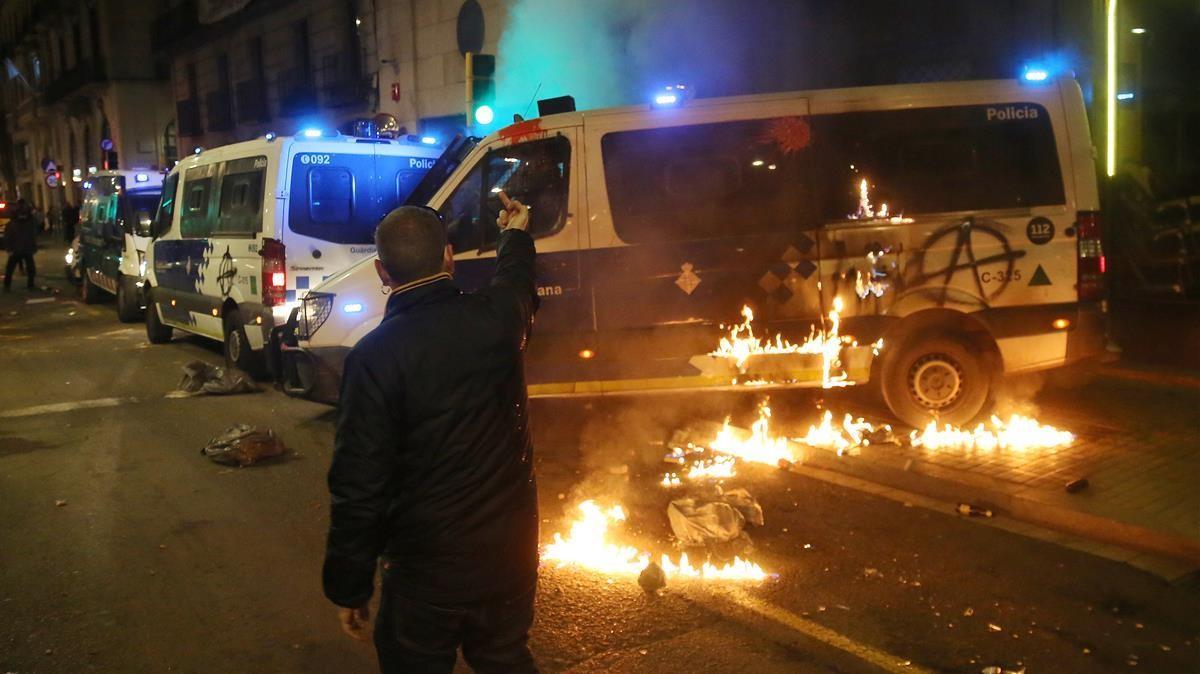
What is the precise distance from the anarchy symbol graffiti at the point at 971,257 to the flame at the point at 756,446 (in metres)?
1.45

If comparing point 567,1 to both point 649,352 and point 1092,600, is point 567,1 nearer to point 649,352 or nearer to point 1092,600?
point 649,352

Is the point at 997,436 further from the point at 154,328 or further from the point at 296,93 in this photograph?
the point at 296,93

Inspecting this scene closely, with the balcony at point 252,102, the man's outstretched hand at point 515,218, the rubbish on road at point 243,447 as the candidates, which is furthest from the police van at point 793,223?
the balcony at point 252,102

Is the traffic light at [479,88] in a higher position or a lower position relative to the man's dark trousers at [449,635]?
higher

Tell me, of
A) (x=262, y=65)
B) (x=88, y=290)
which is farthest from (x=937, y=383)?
(x=262, y=65)

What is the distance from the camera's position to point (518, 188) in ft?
21.0

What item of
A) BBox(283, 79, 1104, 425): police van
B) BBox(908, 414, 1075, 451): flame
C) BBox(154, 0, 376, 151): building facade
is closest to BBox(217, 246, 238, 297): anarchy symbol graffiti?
BBox(283, 79, 1104, 425): police van

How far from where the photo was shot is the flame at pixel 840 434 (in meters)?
6.29

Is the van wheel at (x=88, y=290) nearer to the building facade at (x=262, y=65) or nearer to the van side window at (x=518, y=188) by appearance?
the building facade at (x=262, y=65)

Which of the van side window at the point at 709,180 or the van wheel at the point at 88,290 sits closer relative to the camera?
the van side window at the point at 709,180

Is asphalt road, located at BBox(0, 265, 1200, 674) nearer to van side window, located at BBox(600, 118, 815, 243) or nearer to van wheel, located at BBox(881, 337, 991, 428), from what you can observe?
van wheel, located at BBox(881, 337, 991, 428)

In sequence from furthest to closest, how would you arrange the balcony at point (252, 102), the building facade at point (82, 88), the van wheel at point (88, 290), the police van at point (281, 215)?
the building facade at point (82, 88) < the balcony at point (252, 102) < the van wheel at point (88, 290) < the police van at point (281, 215)

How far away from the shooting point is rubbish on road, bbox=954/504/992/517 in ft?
17.1

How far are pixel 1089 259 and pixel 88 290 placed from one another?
17700 millimetres
